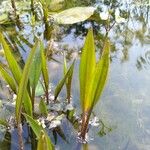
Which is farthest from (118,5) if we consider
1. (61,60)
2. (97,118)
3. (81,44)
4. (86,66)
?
(86,66)

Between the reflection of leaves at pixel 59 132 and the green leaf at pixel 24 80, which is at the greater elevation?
the green leaf at pixel 24 80

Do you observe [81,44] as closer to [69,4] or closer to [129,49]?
[129,49]

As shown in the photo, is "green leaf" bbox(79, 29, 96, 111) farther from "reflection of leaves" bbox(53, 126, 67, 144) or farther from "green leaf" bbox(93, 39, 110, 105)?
"reflection of leaves" bbox(53, 126, 67, 144)

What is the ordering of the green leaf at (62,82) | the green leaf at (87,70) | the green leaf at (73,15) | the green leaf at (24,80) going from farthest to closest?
the green leaf at (73,15)
the green leaf at (62,82)
the green leaf at (87,70)
the green leaf at (24,80)

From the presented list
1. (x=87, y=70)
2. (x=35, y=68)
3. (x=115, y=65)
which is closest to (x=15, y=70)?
(x=35, y=68)

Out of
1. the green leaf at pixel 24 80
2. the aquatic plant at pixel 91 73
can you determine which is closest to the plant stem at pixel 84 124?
the aquatic plant at pixel 91 73

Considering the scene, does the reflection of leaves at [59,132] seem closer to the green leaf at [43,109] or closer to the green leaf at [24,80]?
the green leaf at [43,109]

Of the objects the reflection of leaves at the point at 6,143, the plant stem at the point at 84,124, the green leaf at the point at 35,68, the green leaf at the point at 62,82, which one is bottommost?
the reflection of leaves at the point at 6,143

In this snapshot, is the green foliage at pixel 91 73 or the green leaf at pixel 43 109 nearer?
the green foliage at pixel 91 73
